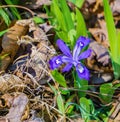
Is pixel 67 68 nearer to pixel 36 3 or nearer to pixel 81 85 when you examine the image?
pixel 81 85

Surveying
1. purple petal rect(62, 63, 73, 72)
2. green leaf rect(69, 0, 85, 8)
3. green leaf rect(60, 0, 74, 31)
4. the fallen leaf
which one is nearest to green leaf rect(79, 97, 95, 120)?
purple petal rect(62, 63, 73, 72)

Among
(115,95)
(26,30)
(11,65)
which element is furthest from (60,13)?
(115,95)

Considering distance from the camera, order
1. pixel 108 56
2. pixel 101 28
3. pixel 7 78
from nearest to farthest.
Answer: pixel 7 78 < pixel 108 56 < pixel 101 28

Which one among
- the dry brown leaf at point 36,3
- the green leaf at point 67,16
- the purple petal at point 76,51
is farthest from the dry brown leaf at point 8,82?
the dry brown leaf at point 36,3

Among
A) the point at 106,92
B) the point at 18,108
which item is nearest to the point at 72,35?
the point at 106,92

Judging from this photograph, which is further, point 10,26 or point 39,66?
point 10,26

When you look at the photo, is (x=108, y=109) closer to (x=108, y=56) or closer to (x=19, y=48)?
(x=108, y=56)

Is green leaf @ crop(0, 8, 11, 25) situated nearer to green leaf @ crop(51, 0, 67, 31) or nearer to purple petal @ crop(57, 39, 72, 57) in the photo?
green leaf @ crop(51, 0, 67, 31)
